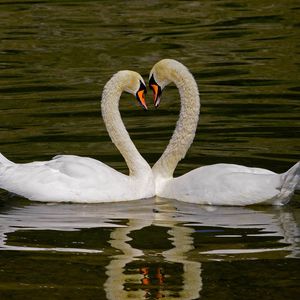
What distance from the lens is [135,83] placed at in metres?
10.9

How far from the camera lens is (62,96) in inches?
606

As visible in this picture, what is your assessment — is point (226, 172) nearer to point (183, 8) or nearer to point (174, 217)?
point (174, 217)

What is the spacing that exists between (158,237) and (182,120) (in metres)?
2.05

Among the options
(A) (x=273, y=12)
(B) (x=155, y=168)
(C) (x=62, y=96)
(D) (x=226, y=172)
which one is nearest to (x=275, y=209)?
(D) (x=226, y=172)

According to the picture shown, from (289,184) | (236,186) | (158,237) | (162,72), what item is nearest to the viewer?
(158,237)

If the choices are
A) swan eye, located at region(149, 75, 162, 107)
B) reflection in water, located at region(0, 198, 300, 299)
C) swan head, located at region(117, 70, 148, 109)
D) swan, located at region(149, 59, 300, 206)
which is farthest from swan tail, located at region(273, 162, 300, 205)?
swan eye, located at region(149, 75, 162, 107)

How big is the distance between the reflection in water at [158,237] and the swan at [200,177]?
97 mm

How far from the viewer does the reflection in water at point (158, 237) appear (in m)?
8.16

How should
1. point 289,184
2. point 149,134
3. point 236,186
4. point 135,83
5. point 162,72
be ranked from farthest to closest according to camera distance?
point 149,134 < point 162,72 < point 135,83 < point 236,186 < point 289,184

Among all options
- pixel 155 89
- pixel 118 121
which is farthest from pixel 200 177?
pixel 155 89

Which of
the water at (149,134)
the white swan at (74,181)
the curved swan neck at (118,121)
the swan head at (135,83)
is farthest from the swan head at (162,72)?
the water at (149,134)

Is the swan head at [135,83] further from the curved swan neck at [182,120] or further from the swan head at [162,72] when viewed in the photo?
the curved swan neck at [182,120]

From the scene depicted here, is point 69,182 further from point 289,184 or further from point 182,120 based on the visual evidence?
point 289,184

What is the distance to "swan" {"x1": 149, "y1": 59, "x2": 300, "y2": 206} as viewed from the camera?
10.0m
